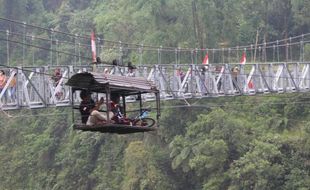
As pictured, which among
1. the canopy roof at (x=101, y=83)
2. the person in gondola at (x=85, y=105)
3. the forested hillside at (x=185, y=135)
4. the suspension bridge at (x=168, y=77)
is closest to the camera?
the canopy roof at (x=101, y=83)

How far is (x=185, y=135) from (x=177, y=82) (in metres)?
10.2

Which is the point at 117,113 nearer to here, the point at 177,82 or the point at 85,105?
the point at 85,105

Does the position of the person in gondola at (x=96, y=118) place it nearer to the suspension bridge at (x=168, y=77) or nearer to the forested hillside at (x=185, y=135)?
the suspension bridge at (x=168, y=77)

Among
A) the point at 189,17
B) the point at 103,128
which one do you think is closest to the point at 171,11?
the point at 189,17

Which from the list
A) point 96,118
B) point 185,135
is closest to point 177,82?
point 185,135

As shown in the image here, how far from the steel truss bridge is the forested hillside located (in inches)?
106

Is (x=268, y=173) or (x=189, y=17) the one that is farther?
(x=189, y=17)

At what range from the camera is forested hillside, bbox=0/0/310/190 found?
30.3 m

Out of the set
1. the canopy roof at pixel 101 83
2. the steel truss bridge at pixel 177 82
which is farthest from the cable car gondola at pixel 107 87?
the steel truss bridge at pixel 177 82

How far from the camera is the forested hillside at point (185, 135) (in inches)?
1192

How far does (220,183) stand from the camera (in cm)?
3067

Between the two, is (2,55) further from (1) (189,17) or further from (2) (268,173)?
(2) (268,173)

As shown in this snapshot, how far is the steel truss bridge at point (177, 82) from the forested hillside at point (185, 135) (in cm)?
269

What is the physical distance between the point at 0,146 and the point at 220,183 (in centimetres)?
1351
